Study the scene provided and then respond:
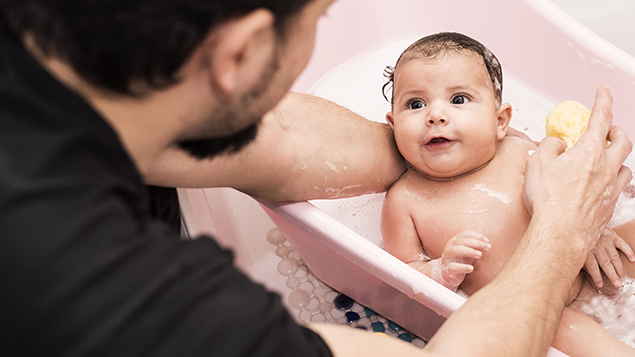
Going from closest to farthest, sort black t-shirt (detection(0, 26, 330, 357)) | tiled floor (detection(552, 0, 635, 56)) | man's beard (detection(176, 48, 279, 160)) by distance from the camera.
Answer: black t-shirt (detection(0, 26, 330, 357))
man's beard (detection(176, 48, 279, 160))
tiled floor (detection(552, 0, 635, 56))

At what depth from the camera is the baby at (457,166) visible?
1.12m

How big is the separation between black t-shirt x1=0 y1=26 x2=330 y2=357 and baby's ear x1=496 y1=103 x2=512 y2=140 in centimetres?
83

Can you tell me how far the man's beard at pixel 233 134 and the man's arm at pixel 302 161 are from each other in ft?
0.49

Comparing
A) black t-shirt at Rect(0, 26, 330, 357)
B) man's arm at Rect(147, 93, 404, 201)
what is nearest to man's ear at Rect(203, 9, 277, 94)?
black t-shirt at Rect(0, 26, 330, 357)

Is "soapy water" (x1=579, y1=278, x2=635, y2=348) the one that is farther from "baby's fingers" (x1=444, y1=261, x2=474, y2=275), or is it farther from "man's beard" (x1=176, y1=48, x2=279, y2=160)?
"man's beard" (x1=176, y1=48, x2=279, y2=160)

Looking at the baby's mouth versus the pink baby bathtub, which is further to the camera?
the baby's mouth

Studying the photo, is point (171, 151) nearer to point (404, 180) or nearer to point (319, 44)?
point (404, 180)

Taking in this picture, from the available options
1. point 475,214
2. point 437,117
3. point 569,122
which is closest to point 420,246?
point 475,214

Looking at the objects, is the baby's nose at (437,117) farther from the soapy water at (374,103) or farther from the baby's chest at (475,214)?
the soapy water at (374,103)

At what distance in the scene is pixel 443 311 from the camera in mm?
964

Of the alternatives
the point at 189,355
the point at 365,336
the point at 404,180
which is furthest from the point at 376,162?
the point at 189,355

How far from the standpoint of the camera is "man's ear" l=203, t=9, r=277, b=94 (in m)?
0.52

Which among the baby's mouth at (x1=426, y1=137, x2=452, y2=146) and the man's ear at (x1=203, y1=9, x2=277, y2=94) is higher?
the man's ear at (x1=203, y1=9, x2=277, y2=94)

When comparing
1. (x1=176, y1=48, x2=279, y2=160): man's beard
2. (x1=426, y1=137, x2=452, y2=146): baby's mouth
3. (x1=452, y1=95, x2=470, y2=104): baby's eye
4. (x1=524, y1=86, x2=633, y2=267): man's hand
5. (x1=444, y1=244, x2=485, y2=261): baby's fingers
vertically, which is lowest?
(x1=444, y1=244, x2=485, y2=261): baby's fingers
